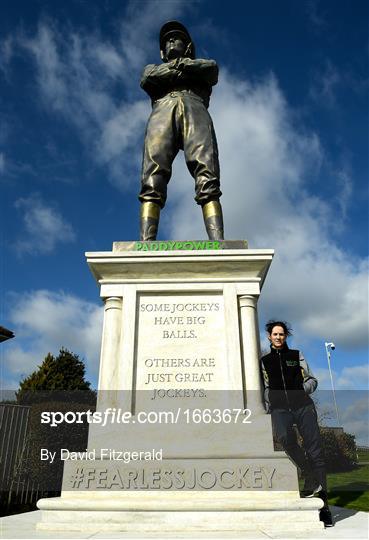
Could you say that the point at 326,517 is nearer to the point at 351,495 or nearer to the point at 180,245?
the point at 180,245

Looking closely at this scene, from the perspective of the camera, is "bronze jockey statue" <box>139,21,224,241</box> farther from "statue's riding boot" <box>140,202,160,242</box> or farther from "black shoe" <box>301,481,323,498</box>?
"black shoe" <box>301,481,323,498</box>

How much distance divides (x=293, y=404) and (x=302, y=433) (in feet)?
1.21

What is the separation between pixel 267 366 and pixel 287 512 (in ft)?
5.91

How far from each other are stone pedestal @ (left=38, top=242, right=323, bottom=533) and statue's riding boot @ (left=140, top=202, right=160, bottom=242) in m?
0.76

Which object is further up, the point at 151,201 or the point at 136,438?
the point at 151,201

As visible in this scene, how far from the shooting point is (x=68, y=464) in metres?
5.54

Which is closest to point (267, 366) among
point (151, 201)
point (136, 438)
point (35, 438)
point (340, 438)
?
point (136, 438)

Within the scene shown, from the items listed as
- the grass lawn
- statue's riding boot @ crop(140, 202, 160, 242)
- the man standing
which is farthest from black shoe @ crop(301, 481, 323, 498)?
statue's riding boot @ crop(140, 202, 160, 242)

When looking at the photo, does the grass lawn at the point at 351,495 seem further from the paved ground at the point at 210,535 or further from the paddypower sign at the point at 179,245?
the paddypower sign at the point at 179,245

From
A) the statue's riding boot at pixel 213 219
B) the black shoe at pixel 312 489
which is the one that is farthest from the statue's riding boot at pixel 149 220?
the black shoe at pixel 312 489

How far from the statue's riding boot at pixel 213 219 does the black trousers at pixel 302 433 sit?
323 centimetres

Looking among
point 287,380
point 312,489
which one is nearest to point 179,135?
point 287,380

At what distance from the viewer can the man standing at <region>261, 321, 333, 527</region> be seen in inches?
220

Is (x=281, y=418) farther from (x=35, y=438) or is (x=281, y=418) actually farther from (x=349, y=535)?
(x=35, y=438)
